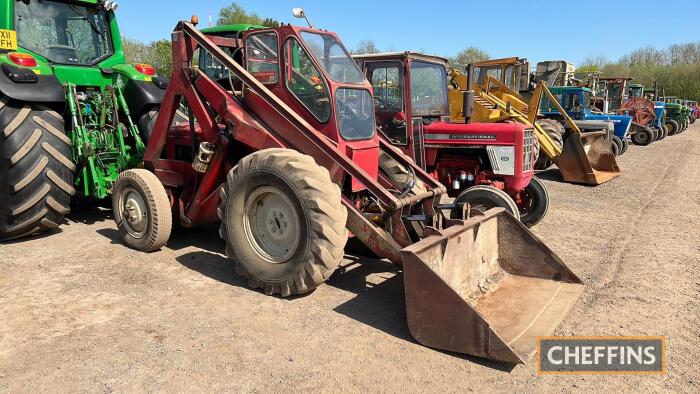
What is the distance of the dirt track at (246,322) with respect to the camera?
2908mm

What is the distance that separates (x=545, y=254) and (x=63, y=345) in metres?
3.62

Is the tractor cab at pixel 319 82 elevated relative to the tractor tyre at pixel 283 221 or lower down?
elevated

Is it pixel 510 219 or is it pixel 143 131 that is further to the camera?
pixel 143 131

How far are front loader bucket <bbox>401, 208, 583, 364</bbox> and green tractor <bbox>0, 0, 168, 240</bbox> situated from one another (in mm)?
3914

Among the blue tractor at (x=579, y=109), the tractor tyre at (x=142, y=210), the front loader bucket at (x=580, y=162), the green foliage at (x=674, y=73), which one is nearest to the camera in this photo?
the tractor tyre at (x=142, y=210)

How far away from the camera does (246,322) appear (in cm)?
359

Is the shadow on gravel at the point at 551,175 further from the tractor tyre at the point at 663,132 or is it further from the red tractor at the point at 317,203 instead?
the tractor tyre at the point at 663,132

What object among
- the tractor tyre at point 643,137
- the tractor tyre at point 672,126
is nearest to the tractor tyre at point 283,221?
the tractor tyre at point 643,137

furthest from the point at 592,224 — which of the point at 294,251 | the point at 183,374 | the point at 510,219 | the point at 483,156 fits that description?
the point at 183,374

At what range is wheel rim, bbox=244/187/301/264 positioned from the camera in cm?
392

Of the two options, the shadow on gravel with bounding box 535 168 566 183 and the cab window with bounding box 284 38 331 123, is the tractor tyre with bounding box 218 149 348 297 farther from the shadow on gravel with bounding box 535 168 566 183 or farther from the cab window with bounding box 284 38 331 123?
the shadow on gravel with bounding box 535 168 566 183

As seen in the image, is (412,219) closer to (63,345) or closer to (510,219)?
(510,219)

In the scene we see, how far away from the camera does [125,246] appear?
5.18 m

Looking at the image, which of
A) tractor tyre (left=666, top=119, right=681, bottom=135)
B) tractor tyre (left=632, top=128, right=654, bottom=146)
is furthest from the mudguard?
tractor tyre (left=666, top=119, right=681, bottom=135)
